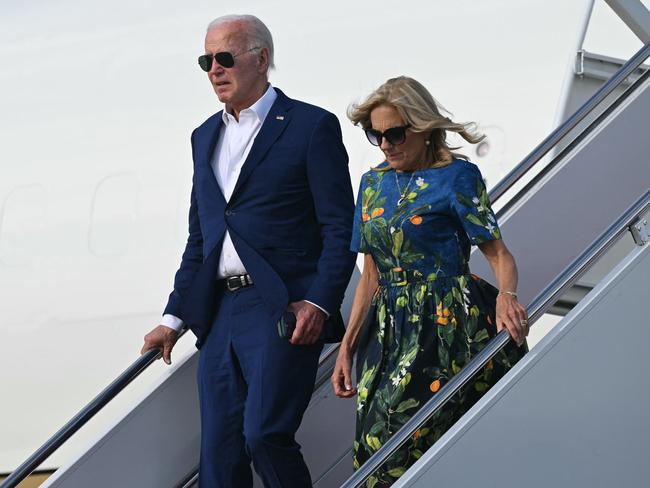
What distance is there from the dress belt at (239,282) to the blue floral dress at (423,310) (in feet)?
1.07

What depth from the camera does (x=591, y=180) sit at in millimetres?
3533

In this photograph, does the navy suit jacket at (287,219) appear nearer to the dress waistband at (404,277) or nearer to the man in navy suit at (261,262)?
the man in navy suit at (261,262)

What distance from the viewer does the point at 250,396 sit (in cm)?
272

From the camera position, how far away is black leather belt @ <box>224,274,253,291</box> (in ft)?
9.29

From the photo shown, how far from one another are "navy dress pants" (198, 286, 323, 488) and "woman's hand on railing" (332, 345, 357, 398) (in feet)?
0.45

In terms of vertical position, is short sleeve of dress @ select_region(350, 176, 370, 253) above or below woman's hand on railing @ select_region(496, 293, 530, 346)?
above

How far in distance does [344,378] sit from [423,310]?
9.0 inches

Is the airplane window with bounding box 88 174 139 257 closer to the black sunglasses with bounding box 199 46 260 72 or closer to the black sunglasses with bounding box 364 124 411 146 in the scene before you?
the black sunglasses with bounding box 199 46 260 72

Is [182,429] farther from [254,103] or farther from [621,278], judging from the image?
[621,278]

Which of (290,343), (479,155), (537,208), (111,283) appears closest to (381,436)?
(290,343)

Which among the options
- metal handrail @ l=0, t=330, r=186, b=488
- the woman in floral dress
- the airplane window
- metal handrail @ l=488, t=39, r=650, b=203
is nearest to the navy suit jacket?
the woman in floral dress

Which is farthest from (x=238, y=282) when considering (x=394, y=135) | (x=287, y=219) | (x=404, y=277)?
(x=394, y=135)

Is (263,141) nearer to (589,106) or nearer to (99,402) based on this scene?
(99,402)

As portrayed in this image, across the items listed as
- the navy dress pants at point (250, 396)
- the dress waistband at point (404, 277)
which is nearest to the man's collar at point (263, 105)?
the navy dress pants at point (250, 396)
